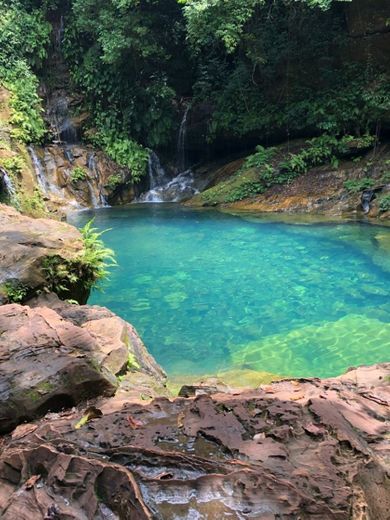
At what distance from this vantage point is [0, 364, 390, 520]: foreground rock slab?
2.18 m

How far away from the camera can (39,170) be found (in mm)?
18797

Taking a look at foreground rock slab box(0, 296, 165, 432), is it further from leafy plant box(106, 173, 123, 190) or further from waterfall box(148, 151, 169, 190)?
waterfall box(148, 151, 169, 190)

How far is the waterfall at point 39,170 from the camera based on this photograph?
18609mm

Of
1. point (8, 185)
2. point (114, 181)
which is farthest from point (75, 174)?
point (8, 185)

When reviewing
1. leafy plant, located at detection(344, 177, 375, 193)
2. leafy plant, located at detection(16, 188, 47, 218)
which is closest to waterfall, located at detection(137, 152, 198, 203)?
leafy plant, located at detection(344, 177, 375, 193)

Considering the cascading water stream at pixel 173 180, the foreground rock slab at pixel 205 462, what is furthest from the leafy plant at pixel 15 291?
the cascading water stream at pixel 173 180

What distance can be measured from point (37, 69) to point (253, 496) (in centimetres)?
2206

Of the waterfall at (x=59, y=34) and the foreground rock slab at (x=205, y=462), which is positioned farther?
the waterfall at (x=59, y=34)

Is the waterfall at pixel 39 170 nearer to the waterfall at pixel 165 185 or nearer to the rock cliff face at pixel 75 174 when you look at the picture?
the rock cliff face at pixel 75 174

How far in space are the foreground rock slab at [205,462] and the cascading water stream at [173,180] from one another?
56.1 ft

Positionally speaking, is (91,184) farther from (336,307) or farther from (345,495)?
(345,495)

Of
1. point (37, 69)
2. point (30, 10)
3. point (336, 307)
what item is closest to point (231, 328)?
point (336, 307)

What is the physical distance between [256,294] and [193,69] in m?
15.3

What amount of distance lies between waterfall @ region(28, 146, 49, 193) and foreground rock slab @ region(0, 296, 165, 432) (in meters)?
15.4
